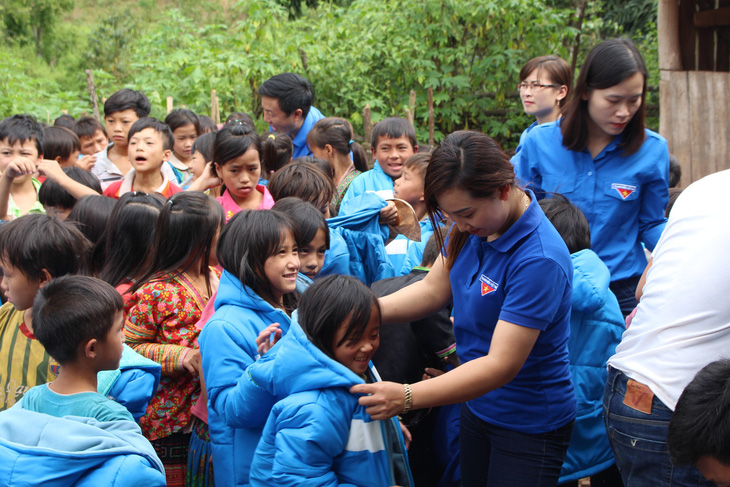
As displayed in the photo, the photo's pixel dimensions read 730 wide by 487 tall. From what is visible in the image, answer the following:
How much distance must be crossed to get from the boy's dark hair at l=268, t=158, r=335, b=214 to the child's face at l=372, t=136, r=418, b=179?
107 cm

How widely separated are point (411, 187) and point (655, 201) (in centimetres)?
142

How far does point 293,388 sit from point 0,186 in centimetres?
314

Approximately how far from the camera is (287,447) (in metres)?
2.01

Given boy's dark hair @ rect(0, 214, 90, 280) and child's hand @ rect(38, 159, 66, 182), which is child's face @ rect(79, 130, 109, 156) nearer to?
child's hand @ rect(38, 159, 66, 182)

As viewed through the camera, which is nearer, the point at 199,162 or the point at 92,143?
the point at 199,162

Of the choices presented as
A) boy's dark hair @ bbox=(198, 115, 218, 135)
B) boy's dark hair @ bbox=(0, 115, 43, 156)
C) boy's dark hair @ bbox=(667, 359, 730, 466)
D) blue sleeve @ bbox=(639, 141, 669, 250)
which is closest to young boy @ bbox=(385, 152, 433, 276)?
blue sleeve @ bbox=(639, 141, 669, 250)

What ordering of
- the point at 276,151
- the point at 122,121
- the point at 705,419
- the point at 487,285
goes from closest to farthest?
the point at 705,419 < the point at 487,285 < the point at 276,151 < the point at 122,121

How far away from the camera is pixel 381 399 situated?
2.02 meters

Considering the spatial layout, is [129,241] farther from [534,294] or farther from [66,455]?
[534,294]

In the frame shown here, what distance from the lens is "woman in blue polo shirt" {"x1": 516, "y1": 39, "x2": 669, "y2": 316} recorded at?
3.32 m

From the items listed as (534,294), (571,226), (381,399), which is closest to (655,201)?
(571,226)

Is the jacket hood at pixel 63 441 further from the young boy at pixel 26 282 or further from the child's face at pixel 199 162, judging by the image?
the child's face at pixel 199 162

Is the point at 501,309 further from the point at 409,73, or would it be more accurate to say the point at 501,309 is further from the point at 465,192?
the point at 409,73

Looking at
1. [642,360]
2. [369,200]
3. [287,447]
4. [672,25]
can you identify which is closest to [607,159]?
[369,200]
